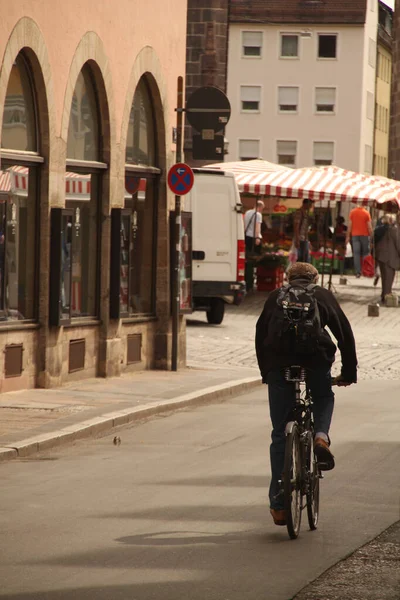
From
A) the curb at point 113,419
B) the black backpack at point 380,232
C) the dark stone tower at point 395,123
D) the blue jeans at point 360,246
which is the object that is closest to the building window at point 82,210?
the curb at point 113,419

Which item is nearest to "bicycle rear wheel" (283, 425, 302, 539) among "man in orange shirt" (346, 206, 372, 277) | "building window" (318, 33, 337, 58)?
"man in orange shirt" (346, 206, 372, 277)

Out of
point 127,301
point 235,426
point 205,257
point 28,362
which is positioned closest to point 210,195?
point 205,257

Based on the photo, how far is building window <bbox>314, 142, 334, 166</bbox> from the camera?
287ft

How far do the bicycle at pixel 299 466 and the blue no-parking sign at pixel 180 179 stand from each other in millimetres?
9883

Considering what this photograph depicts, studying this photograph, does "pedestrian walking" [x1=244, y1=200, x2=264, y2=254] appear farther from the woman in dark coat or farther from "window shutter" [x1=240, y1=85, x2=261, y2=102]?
"window shutter" [x1=240, y1=85, x2=261, y2=102]

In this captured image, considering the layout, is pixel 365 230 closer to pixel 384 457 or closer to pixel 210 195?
pixel 210 195

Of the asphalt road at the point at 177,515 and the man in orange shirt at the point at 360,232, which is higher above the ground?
the man in orange shirt at the point at 360,232

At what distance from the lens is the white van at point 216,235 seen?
84.0ft

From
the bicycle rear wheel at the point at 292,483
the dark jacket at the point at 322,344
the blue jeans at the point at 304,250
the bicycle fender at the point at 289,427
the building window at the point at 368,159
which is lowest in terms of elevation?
the bicycle rear wheel at the point at 292,483

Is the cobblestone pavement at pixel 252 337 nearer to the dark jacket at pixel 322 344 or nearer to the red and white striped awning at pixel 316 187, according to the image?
the red and white striped awning at pixel 316 187

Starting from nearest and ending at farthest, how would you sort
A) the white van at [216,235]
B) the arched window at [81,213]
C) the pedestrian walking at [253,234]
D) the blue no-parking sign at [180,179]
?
the arched window at [81,213] < the blue no-parking sign at [180,179] < the white van at [216,235] < the pedestrian walking at [253,234]

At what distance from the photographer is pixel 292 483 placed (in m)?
8.02

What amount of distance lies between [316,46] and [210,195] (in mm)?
63324

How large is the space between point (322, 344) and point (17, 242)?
8098 mm
